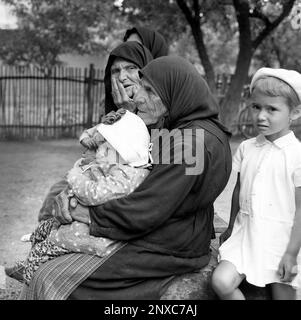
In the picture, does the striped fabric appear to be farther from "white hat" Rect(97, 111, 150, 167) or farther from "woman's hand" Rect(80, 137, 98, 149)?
"woman's hand" Rect(80, 137, 98, 149)

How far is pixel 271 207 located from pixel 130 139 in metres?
0.75

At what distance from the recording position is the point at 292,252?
2.12 m

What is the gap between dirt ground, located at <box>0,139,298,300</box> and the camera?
4473mm

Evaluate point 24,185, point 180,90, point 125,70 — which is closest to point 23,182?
point 24,185

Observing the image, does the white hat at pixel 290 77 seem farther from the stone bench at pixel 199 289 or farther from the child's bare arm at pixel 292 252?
the stone bench at pixel 199 289

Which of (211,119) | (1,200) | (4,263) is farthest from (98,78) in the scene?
(211,119)

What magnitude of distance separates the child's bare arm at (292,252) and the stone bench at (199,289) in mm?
223

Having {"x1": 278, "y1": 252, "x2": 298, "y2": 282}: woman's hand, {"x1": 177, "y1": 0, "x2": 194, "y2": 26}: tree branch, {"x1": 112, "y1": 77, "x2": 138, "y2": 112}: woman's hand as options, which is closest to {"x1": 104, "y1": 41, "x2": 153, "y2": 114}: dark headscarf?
{"x1": 112, "y1": 77, "x2": 138, "y2": 112}: woman's hand

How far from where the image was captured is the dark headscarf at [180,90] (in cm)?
212

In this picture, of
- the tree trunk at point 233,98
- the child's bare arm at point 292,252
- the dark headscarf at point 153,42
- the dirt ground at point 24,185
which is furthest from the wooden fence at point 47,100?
the child's bare arm at point 292,252

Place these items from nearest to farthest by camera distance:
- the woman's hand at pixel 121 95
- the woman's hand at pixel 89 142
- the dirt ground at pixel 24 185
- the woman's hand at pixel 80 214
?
the woman's hand at pixel 80 214 → the woman's hand at pixel 89 142 → the woman's hand at pixel 121 95 → the dirt ground at pixel 24 185

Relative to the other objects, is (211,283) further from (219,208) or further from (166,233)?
(219,208)

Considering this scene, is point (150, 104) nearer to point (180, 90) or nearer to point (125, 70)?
point (180, 90)

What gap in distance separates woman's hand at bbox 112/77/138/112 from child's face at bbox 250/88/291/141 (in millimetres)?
953
